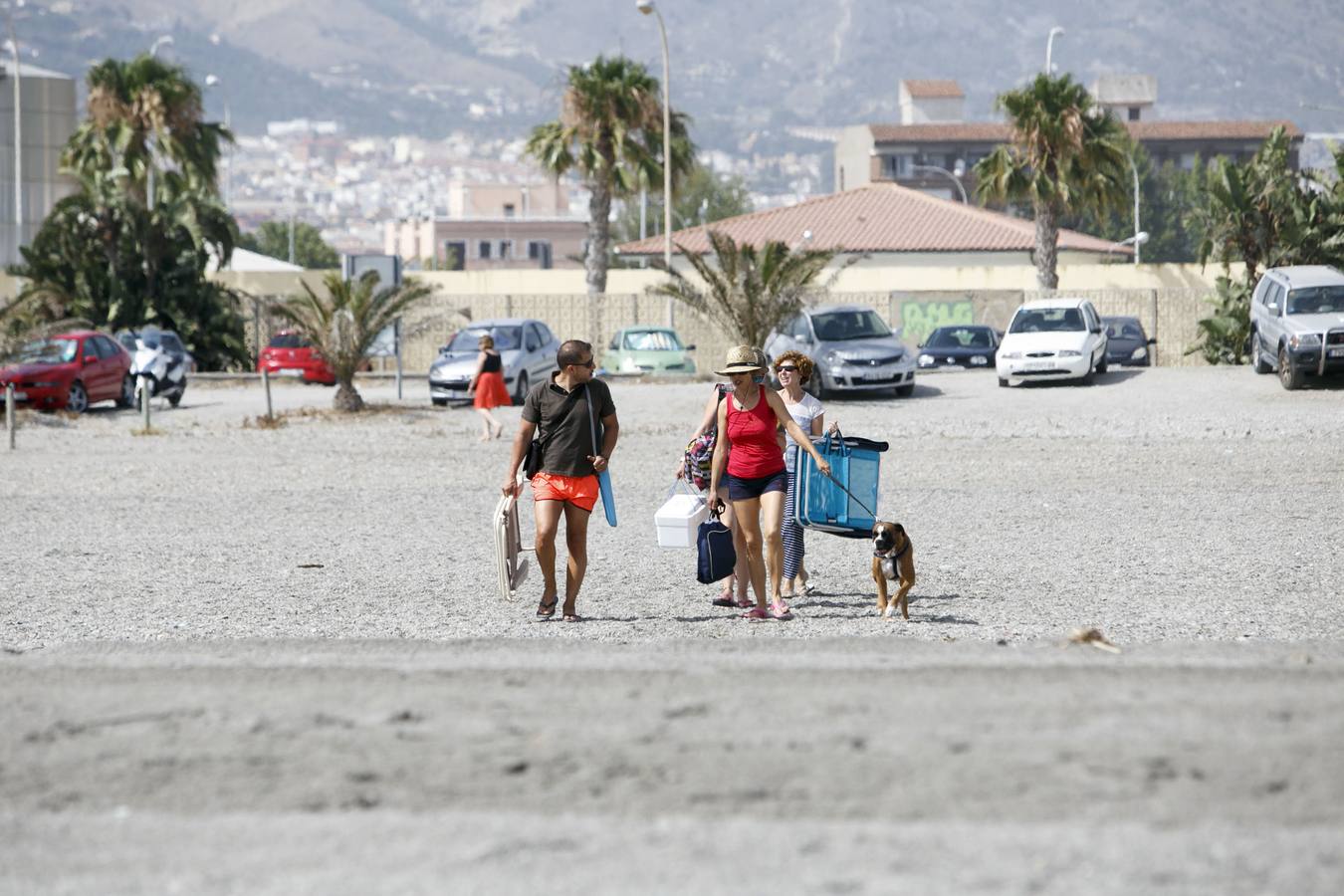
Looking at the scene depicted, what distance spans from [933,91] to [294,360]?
151m

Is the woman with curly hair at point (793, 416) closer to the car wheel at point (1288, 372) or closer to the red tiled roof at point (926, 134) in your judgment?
the car wheel at point (1288, 372)

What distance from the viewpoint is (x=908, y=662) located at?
8.73 m

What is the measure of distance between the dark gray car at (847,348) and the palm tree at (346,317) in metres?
6.32

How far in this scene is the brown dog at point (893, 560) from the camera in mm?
10711

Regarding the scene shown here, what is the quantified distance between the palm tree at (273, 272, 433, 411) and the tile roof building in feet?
116

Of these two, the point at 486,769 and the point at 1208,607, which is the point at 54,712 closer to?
the point at 486,769

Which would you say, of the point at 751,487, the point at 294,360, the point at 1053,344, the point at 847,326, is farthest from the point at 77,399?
the point at 751,487

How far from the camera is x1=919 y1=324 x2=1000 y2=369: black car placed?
38375 mm

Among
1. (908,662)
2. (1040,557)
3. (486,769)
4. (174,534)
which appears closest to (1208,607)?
(1040,557)

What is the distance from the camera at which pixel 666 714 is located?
7359 mm

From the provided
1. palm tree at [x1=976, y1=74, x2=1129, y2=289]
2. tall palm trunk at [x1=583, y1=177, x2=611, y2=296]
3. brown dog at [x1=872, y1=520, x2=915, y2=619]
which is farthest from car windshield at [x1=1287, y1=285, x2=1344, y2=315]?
tall palm trunk at [x1=583, y1=177, x2=611, y2=296]

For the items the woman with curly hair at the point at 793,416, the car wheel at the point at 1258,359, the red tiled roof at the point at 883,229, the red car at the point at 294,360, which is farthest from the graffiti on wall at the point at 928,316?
the woman with curly hair at the point at 793,416

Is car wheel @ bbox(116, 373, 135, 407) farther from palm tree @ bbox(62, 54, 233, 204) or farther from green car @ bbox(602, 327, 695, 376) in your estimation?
palm tree @ bbox(62, 54, 233, 204)

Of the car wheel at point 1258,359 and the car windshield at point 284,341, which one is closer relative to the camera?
A: the car wheel at point 1258,359
